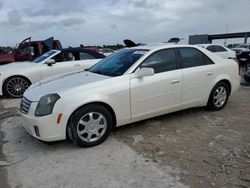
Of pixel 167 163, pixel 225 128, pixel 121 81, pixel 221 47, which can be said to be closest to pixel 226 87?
pixel 225 128

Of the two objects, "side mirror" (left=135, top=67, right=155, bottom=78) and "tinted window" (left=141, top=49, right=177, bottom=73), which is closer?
"side mirror" (left=135, top=67, right=155, bottom=78)

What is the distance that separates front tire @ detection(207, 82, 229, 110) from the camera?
5.82 meters

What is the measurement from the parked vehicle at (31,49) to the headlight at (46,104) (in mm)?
7526

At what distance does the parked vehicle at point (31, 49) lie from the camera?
11547 mm

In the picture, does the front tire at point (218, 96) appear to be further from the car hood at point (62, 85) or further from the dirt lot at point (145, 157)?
the car hood at point (62, 85)

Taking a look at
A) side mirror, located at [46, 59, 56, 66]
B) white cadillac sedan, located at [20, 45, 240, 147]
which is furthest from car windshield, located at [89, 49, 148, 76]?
side mirror, located at [46, 59, 56, 66]

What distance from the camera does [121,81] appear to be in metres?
4.56

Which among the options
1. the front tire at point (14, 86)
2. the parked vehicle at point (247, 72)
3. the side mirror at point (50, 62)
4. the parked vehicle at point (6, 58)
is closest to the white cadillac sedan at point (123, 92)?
the side mirror at point (50, 62)

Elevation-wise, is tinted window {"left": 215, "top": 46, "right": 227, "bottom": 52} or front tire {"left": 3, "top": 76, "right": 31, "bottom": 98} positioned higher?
tinted window {"left": 215, "top": 46, "right": 227, "bottom": 52}

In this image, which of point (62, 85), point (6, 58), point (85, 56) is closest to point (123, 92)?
point (62, 85)

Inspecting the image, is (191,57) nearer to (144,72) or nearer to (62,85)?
(144,72)

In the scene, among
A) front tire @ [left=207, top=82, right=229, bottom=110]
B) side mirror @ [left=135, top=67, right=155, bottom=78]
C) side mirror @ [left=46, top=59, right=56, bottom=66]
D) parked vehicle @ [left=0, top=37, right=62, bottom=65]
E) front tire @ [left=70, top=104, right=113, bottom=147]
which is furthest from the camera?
parked vehicle @ [left=0, top=37, right=62, bottom=65]

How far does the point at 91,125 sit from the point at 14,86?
186 inches

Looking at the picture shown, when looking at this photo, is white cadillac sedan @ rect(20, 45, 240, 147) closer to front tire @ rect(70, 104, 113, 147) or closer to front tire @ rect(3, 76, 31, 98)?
front tire @ rect(70, 104, 113, 147)
